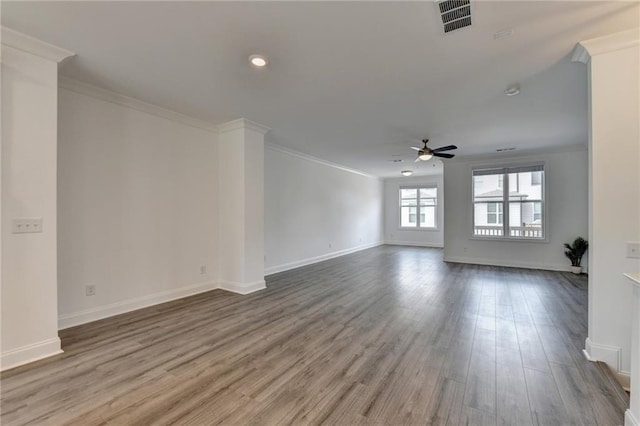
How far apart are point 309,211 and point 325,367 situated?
497 cm

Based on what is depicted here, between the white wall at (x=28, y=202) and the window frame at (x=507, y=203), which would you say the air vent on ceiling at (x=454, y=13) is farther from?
the window frame at (x=507, y=203)

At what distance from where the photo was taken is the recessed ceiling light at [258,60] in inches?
101

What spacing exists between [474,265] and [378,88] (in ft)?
18.6

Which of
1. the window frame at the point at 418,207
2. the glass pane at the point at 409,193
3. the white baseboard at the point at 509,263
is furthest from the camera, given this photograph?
the glass pane at the point at 409,193

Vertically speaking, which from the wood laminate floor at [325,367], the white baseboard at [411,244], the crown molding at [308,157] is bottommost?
the wood laminate floor at [325,367]

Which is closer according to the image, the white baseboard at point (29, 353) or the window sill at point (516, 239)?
the white baseboard at point (29, 353)

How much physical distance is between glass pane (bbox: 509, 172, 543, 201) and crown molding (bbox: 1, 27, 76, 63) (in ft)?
27.6

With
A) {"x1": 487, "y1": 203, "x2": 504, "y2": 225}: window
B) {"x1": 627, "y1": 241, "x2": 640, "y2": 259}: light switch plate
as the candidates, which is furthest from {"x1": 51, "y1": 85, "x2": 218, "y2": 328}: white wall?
{"x1": 487, "y1": 203, "x2": 504, "y2": 225}: window

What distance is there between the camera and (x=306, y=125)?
4.57 m

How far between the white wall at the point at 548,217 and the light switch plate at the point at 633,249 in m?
5.08

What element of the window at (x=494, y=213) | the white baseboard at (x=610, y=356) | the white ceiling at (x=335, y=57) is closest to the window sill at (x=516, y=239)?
the window at (x=494, y=213)

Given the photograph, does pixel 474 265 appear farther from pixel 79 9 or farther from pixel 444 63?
pixel 79 9

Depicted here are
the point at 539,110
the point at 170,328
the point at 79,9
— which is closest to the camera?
the point at 79,9

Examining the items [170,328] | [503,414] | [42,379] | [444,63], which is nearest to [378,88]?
[444,63]
